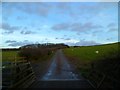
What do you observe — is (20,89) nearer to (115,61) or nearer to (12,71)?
(12,71)

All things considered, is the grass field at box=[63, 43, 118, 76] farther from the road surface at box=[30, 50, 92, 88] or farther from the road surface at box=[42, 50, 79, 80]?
the road surface at box=[30, 50, 92, 88]

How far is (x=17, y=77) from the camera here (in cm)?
1416

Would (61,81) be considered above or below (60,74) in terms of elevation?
above

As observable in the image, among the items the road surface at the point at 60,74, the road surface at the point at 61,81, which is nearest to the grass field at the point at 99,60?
the road surface at the point at 60,74

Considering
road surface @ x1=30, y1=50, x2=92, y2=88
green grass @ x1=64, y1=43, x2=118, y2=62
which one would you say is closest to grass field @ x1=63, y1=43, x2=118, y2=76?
green grass @ x1=64, y1=43, x2=118, y2=62

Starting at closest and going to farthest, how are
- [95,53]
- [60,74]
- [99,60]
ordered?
[99,60]
[60,74]
[95,53]

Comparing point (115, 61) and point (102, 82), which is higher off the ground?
point (115, 61)

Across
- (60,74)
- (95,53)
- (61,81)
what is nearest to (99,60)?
(61,81)

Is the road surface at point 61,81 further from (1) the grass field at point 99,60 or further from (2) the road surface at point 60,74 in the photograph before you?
(1) the grass field at point 99,60

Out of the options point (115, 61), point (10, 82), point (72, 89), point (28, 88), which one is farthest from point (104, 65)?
point (10, 82)

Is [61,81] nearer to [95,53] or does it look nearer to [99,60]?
[99,60]

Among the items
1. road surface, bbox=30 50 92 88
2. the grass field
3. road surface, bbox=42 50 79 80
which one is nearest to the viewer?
road surface, bbox=30 50 92 88

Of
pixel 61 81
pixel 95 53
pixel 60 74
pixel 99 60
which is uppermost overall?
pixel 99 60

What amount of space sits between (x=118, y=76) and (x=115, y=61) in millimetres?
2087
